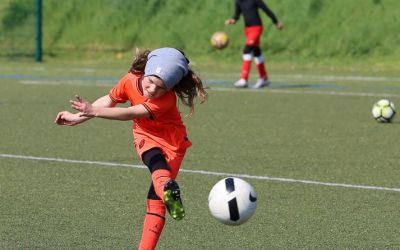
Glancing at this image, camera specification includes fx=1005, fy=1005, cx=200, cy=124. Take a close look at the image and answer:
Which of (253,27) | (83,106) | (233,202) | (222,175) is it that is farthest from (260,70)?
(83,106)

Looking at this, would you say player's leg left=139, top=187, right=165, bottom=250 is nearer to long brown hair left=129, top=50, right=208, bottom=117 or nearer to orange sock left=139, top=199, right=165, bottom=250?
orange sock left=139, top=199, right=165, bottom=250

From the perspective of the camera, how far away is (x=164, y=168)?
6.55 metres

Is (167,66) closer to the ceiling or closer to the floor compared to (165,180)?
closer to the ceiling

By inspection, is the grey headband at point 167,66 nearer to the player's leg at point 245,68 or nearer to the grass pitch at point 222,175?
the grass pitch at point 222,175

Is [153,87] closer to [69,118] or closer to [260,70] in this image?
[69,118]

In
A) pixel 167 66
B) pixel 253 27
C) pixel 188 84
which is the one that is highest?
pixel 167 66

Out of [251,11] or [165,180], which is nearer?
[165,180]

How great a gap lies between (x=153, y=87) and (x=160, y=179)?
590 mm

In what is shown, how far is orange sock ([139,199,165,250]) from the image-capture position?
6457 mm

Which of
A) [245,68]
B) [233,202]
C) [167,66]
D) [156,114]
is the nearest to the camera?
[167,66]

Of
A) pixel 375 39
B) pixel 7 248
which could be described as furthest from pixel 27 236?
pixel 375 39

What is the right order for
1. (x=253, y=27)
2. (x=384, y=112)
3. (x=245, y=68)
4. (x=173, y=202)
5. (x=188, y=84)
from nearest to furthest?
(x=173, y=202)
(x=188, y=84)
(x=384, y=112)
(x=245, y=68)
(x=253, y=27)

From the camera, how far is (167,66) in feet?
21.0

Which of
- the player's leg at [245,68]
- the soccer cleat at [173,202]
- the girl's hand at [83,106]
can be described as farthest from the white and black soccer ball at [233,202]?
the player's leg at [245,68]
